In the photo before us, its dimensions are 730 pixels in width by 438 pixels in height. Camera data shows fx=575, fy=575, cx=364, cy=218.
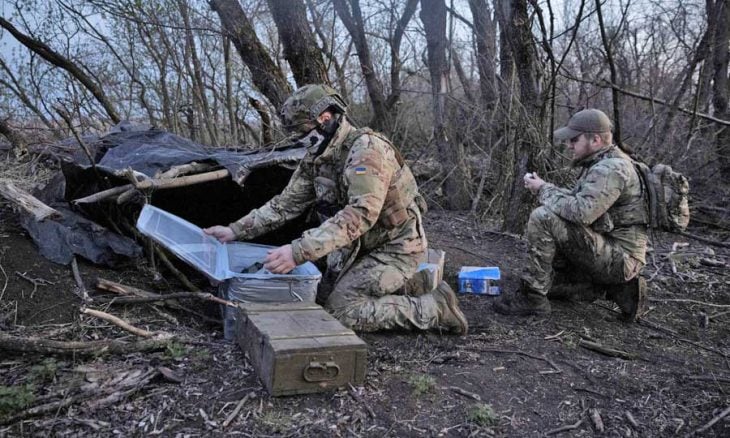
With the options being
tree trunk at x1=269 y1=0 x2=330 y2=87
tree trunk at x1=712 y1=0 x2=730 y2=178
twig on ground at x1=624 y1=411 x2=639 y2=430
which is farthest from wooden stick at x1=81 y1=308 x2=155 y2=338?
tree trunk at x1=712 y1=0 x2=730 y2=178

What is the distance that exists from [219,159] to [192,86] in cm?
598

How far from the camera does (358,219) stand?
3.23 metres

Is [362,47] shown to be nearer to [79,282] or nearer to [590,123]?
[590,123]

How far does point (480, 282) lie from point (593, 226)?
0.98m

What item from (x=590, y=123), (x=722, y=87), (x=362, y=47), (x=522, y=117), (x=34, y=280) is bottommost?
(x=34, y=280)

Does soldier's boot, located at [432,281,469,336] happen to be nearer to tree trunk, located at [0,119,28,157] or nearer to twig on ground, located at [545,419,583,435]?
twig on ground, located at [545,419,583,435]

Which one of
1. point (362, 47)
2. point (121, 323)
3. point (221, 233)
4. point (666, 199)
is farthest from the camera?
point (362, 47)

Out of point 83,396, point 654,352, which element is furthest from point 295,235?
point 654,352

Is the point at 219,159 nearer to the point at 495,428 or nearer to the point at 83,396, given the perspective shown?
the point at 83,396

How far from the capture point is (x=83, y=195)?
4113 mm

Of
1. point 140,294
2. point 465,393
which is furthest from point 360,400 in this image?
point 140,294

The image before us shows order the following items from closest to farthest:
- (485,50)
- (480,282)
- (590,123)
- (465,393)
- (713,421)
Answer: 1. (713,421)
2. (465,393)
3. (590,123)
4. (480,282)
5. (485,50)

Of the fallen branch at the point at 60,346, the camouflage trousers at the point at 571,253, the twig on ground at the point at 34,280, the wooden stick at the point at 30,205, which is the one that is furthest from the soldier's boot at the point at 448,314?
the wooden stick at the point at 30,205

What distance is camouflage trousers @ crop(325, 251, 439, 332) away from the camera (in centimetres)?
347
